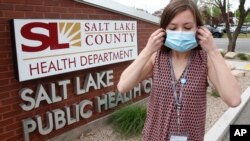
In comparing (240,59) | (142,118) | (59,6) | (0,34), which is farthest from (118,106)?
(240,59)

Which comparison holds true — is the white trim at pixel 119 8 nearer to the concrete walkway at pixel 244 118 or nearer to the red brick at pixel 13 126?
the red brick at pixel 13 126

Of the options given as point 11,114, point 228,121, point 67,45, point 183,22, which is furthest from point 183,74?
point 228,121

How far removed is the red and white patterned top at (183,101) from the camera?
6.18 ft

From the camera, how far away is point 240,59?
46.1 ft

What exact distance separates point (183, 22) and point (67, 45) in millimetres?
2628

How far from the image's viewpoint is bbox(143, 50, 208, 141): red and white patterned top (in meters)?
1.88

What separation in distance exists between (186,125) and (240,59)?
13.0 meters

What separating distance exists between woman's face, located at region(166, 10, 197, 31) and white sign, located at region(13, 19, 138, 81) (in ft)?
7.22

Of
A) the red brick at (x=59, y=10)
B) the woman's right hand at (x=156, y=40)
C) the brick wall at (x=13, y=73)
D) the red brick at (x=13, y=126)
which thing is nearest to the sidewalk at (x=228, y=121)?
the brick wall at (x=13, y=73)

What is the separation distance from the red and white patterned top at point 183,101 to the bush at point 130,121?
8.93ft

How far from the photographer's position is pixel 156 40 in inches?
75.6

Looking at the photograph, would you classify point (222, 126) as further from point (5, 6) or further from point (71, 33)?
point (5, 6)

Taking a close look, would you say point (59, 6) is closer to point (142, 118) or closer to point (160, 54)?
point (142, 118)

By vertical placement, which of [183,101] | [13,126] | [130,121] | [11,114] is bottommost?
[130,121]
